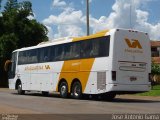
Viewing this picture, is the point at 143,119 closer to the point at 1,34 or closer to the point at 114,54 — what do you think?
the point at 114,54

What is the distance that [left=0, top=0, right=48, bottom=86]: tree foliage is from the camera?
2062 inches

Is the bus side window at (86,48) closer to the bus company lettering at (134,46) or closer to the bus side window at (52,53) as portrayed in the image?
the bus company lettering at (134,46)

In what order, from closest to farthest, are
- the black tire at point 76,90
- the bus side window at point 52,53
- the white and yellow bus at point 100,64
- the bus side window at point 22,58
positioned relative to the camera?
the white and yellow bus at point 100,64, the black tire at point 76,90, the bus side window at point 52,53, the bus side window at point 22,58

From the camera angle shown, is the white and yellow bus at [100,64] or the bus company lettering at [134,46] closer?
the white and yellow bus at [100,64]

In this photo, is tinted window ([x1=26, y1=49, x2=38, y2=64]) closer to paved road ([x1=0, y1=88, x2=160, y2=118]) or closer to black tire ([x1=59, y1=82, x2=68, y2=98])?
black tire ([x1=59, y1=82, x2=68, y2=98])

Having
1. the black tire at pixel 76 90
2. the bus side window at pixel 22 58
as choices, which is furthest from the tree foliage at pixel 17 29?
the black tire at pixel 76 90

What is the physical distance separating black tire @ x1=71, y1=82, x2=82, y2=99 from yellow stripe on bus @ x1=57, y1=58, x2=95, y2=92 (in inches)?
12.9

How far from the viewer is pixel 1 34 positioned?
178 ft

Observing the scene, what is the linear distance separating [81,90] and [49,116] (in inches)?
411

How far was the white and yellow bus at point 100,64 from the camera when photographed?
76.0 ft

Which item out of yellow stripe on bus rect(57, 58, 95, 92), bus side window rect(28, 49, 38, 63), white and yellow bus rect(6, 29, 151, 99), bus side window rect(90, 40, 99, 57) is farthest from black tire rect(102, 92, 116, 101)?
bus side window rect(28, 49, 38, 63)

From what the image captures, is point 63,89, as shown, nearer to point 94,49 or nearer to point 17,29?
point 94,49

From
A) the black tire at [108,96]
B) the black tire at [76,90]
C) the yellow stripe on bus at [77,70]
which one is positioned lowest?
the black tire at [108,96]

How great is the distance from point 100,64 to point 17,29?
106ft
